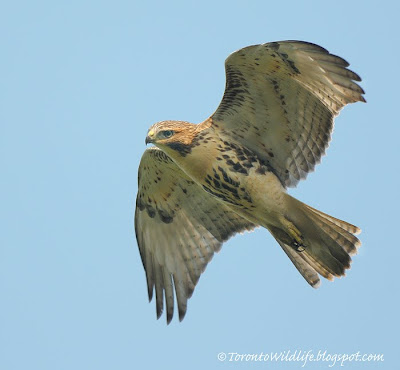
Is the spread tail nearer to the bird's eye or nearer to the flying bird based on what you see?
the flying bird

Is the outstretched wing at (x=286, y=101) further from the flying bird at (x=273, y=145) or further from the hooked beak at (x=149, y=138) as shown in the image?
the hooked beak at (x=149, y=138)

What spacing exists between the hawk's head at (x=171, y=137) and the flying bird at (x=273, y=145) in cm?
1

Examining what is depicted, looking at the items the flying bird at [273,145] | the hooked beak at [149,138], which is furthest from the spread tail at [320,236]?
the hooked beak at [149,138]

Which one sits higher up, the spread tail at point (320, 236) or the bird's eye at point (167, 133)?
the bird's eye at point (167, 133)

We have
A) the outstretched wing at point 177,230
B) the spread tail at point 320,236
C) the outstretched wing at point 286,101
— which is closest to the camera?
the outstretched wing at point 286,101

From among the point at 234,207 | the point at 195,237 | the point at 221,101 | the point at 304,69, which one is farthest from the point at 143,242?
the point at 304,69

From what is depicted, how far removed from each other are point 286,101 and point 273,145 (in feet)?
2.23

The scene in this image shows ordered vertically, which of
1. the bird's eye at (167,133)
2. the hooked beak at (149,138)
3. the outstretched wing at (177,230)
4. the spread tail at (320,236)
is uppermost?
the bird's eye at (167,133)

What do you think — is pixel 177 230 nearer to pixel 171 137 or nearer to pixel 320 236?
pixel 171 137

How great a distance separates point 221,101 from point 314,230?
1.94 m

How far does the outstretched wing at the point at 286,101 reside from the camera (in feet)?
34.3

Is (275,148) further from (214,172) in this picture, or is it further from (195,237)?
(195,237)

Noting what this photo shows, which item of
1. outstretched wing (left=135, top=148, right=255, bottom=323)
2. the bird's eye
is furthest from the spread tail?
the bird's eye

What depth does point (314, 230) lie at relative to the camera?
1117 centimetres
